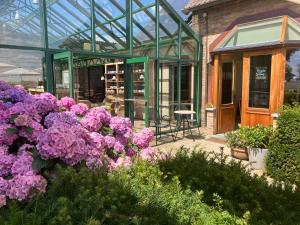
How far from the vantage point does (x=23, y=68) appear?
543 centimetres

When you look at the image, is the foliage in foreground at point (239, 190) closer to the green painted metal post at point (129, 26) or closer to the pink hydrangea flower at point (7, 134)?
the pink hydrangea flower at point (7, 134)

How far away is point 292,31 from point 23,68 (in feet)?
19.4

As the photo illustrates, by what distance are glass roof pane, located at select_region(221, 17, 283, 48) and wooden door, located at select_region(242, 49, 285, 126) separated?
0.34m

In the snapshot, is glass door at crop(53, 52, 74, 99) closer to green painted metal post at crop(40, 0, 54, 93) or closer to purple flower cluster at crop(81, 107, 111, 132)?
green painted metal post at crop(40, 0, 54, 93)

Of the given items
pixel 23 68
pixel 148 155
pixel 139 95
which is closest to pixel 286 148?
pixel 148 155

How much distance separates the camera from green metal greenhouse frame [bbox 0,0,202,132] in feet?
17.8

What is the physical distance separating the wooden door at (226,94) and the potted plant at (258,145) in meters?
2.43

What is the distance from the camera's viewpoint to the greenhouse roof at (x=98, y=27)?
5.36 m

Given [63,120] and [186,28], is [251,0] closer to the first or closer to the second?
[186,28]

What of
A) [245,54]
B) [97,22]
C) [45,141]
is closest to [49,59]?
[97,22]

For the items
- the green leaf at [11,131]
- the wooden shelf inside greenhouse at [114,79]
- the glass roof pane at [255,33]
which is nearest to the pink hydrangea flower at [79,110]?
the green leaf at [11,131]

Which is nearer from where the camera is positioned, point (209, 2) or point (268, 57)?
point (268, 57)

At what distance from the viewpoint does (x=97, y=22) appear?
6.67m

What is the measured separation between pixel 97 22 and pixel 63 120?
498 centimetres
